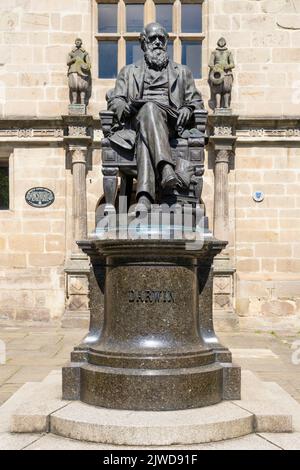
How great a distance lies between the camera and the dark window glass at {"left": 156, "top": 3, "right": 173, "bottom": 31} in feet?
42.4

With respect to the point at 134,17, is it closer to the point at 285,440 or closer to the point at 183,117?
the point at 183,117

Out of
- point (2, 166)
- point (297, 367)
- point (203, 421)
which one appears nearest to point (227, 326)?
point (297, 367)

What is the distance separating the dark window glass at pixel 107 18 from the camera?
12969mm

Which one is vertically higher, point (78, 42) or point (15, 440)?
point (78, 42)

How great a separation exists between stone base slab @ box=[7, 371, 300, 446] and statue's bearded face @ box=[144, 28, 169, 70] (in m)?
2.83

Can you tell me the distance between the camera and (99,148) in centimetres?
1259

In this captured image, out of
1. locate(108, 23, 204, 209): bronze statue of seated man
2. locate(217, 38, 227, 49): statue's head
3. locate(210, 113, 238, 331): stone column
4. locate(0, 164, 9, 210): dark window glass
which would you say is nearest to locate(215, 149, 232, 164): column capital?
locate(210, 113, 238, 331): stone column

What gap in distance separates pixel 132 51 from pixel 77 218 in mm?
3576

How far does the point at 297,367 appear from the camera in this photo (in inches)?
319

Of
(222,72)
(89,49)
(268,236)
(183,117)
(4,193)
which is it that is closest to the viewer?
(183,117)

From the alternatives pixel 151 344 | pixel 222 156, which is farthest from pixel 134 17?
pixel 151 344

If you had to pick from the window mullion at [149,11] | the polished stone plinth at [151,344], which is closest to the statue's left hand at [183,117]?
the polished stone plinth at [151,344]

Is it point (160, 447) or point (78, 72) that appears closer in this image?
point (160, 447)

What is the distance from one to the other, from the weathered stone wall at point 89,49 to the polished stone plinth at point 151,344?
8.28 m
